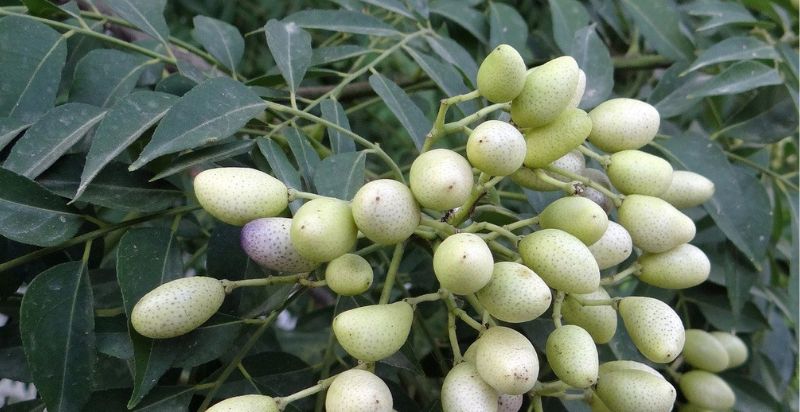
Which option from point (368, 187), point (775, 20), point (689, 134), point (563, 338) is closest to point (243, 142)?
point (368, 187)

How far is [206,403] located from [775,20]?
3.02ft

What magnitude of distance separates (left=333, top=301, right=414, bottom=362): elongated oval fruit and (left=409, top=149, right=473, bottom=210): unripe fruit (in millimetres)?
89

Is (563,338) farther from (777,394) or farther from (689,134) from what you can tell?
(777,394)

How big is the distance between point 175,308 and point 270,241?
0.09 m

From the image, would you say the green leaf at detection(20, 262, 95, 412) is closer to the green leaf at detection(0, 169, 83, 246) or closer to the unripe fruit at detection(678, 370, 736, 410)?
the green leaf at detection(0, 169, 83, 246)

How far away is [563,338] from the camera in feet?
1.98

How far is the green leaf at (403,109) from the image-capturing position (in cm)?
77

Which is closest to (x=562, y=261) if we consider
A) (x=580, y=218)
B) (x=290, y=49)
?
(x=580, y=218)

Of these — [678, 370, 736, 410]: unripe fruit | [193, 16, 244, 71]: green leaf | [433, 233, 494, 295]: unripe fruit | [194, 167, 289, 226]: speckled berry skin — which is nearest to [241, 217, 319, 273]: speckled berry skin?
[194, 167, 289, 226]: speckled berry skin

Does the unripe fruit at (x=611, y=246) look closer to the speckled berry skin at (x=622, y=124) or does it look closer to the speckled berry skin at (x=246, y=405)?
the speckled berry skin at (x=622, y=124)

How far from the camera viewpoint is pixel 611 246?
2.16ft

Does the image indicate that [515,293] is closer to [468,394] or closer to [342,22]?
[468,394]

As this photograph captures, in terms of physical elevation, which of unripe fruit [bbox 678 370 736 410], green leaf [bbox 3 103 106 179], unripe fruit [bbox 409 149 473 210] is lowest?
unripe fruit [bbox 678 370 736 410]

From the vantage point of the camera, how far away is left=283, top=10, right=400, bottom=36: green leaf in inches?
35.5
